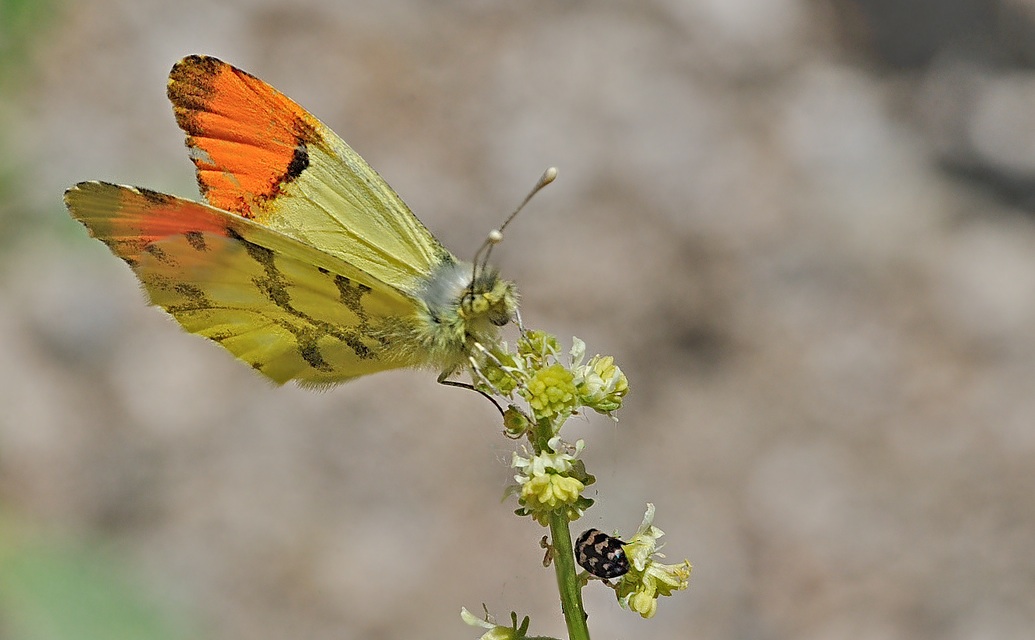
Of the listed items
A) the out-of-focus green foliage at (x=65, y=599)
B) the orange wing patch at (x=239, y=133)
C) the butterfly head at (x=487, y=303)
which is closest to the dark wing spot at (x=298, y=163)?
the orange wing patch at (x=239, y=133)

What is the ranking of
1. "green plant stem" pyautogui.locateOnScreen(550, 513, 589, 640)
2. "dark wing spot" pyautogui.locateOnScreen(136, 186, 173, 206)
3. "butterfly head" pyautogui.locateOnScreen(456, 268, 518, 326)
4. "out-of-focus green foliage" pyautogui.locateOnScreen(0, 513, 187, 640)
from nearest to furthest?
"green plant stem" pyautogui.locateOnScreen(550, 513, 589, 640) → "dark wing spot" pyautogui.locateOnScreen(136, 186, 173, 206) → "butterfly head" pyautogui.locateOnScreen(456, 268, 518, 326) → "out-of-focus green foliage" pyautogui.locateOnScreen(0, 513, 187, 640)

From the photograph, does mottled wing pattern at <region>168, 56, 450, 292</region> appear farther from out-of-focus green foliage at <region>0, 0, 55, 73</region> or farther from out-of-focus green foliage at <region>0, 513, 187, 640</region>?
out-of-focus green foliage at <region>0, 513, 187, 640</region>

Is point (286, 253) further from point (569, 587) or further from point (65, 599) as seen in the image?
point (65, 599)

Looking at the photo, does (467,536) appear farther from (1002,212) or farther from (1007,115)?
(1007,115)

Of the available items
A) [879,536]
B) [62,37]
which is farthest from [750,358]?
[62,37]

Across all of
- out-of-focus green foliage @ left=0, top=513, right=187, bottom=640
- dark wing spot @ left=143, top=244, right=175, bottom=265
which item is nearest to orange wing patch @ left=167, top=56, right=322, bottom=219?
dark wing spot @ left=143, top=244, right=175, bottom=265

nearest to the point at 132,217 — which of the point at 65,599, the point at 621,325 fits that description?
the point at 65,599
